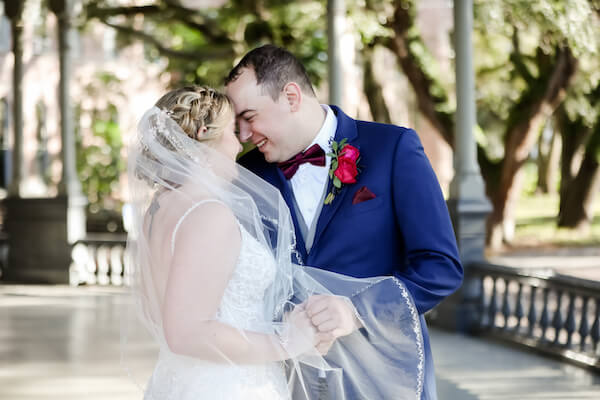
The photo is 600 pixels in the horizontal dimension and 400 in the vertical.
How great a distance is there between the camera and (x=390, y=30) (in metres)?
12.4

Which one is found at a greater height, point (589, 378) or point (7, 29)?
point (7, 29)

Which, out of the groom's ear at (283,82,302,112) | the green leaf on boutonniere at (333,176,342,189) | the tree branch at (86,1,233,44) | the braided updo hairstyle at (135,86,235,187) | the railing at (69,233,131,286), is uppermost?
the tree branch at (86,1,233,44)

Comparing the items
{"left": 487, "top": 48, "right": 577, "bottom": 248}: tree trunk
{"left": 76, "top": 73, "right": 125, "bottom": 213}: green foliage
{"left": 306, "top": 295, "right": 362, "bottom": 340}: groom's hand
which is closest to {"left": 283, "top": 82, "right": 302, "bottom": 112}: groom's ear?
{"left": 306, "top": 295, "right": 362, "bottom": 340}: groom's hand

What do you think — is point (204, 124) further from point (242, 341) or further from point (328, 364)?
point (328, 364)

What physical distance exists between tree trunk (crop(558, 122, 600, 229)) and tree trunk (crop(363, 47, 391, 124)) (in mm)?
4385

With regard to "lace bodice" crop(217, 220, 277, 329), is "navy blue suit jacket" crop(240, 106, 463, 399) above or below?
above

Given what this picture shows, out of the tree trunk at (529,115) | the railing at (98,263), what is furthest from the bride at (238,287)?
the tree trunk at (529,115)

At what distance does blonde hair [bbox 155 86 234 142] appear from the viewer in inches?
87.8

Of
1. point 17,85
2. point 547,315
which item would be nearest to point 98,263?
point 17,85

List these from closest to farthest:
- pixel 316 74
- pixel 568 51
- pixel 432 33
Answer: pixel 568 51
pixel 316 74
pixel 432 33

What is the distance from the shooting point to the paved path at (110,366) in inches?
216

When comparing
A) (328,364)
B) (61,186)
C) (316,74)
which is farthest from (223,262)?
(316,74)

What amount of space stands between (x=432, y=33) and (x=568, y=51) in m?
9.80

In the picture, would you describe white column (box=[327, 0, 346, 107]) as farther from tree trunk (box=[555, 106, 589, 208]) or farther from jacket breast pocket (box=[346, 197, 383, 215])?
tree trunk (box=[555, 106, 589, 208])
